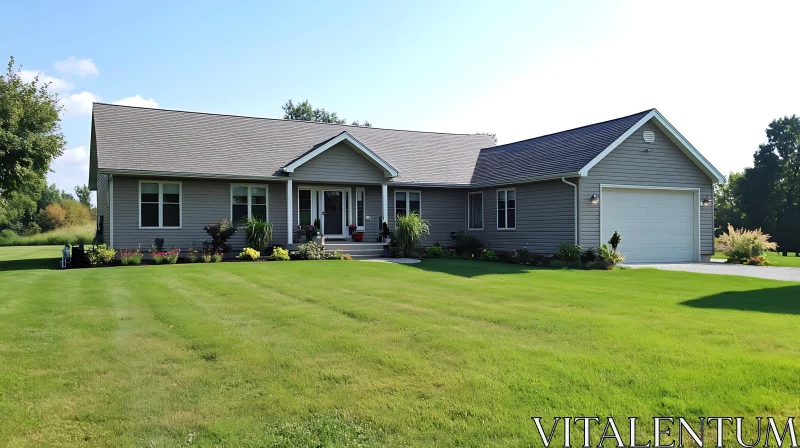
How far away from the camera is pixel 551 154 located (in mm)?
20859

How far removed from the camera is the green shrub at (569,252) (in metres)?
17.7

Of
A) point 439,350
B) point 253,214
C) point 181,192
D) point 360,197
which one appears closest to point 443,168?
point 360,197

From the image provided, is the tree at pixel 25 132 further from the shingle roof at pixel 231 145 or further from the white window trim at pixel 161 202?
the white window trim at pixel 161 202

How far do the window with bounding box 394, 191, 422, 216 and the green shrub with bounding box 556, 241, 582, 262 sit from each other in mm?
7232

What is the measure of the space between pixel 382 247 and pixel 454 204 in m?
4.87

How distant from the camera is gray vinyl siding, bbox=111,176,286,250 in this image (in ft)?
61.1

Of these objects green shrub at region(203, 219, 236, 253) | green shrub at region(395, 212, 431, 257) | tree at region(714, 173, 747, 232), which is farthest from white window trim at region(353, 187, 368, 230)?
tree at region(714, 173, 747, 232)

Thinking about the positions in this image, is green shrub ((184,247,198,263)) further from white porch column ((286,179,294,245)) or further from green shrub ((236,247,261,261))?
white porch column ((286,179,294,245))

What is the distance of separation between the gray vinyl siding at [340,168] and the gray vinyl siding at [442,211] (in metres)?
1.93

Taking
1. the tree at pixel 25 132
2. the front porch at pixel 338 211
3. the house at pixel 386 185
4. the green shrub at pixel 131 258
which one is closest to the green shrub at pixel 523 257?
the house at pixel 386 185

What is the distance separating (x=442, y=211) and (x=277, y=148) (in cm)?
749

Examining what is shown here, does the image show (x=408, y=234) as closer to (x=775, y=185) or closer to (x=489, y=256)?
(x=489, y=256)

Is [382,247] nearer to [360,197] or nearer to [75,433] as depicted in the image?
[360,197]

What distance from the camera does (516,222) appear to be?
2133cm
